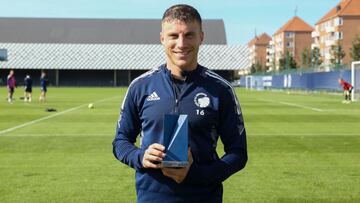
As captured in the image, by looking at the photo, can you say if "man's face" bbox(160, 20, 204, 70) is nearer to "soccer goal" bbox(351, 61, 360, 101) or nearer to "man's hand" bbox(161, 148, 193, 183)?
"man's hand" bbox(161, 148, 193, 183)

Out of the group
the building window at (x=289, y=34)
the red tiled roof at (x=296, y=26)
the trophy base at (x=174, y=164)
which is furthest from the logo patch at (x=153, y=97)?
the building window at (x=289, y=34)

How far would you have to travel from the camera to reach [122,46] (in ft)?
359

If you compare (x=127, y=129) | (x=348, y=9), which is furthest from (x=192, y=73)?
(x=348, y=9)

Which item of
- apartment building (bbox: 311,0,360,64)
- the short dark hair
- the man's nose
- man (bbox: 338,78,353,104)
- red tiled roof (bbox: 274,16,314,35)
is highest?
red tiled roof (bbox: 274,16,314,35)

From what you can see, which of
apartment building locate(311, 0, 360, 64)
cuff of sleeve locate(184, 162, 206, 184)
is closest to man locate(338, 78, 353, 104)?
cuff of sleeve locate(184, 162, 206, 184)

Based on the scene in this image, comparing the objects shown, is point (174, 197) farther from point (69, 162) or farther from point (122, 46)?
point (122, 46)

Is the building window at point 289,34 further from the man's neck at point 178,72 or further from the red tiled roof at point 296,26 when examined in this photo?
the man's neck at point 178,72

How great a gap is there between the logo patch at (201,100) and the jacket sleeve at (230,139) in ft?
0.38

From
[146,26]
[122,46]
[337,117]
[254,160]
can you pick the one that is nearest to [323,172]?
[254,160]

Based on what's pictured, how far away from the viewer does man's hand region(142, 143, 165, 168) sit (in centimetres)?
286

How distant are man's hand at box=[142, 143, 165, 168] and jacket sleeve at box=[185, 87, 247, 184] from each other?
15.6 inches

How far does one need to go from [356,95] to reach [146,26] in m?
82.9

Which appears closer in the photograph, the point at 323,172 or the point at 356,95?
the point at 323,172

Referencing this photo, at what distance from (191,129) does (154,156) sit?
1.43 ft
